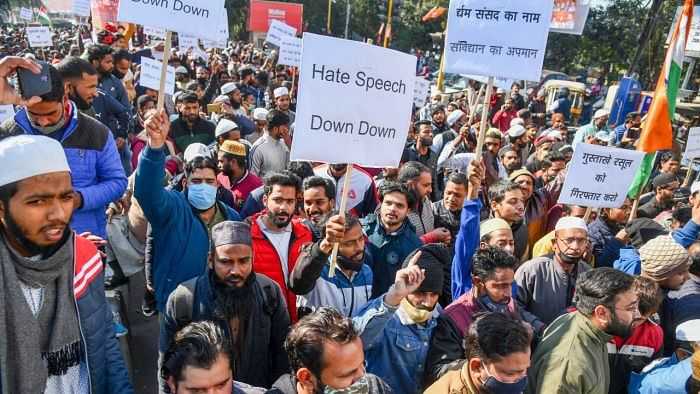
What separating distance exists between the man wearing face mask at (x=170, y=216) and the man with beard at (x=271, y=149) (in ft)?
7.91

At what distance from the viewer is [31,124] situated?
3010 millimetres

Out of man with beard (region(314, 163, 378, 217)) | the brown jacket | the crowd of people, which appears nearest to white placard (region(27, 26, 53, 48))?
the crowd of people

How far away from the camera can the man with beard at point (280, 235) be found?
331 centimetres

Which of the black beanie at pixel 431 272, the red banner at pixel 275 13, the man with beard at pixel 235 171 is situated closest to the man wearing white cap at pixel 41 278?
the black beanie at pixel 431 272

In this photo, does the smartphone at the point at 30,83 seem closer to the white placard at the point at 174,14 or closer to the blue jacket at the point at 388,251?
the white placard at the point at 174,14

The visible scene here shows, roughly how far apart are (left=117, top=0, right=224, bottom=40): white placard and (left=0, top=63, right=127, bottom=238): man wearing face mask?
0.58 meters

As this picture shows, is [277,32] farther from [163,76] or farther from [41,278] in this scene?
[41,278]

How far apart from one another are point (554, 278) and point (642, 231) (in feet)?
5.08

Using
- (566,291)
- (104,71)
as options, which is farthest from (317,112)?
(104,71)

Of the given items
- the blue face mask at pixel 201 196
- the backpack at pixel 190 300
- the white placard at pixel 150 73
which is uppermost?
the white placard at pixel 150 73

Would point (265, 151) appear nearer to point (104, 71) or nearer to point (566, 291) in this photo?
point (104, 71)

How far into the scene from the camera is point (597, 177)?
4.55 meters

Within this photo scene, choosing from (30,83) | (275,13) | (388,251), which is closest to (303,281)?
(388,251)

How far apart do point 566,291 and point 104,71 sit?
5.69 meters
